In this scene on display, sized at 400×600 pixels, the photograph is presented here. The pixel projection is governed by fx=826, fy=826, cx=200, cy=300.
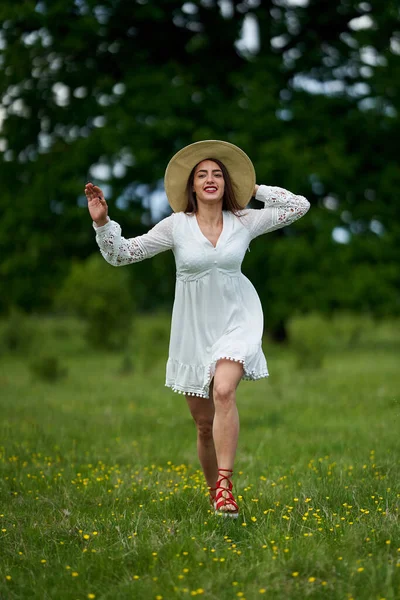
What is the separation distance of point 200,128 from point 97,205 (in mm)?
11578

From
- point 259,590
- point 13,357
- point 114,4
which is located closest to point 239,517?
point 259,590

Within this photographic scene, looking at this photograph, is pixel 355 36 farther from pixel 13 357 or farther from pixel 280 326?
pixel 13 357

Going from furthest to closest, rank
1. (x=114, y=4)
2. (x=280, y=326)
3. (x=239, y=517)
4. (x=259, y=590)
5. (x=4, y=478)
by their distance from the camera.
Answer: (x=280, y=326) → (x=114, y=4) → (x=4, y=478) → (x=239, y=517) → (x=259, y=590)

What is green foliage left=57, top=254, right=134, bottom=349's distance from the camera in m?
18.0

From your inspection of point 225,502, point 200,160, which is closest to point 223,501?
point 225,502

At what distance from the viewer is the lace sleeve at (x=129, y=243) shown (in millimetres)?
4727

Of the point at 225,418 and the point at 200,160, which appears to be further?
the point at 200,160

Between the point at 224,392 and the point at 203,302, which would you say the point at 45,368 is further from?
the point at 224,392

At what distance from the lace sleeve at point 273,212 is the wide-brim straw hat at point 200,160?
0.36ft

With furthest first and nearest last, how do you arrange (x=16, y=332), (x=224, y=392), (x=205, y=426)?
(x=16, y=332), (x=205, y=426), (x=224, y=392)

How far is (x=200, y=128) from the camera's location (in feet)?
52.2

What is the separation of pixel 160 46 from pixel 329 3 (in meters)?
3.79

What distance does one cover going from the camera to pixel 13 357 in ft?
61.4

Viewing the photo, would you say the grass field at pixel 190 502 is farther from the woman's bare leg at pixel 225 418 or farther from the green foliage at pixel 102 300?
the green foliage at pixel 102 300
